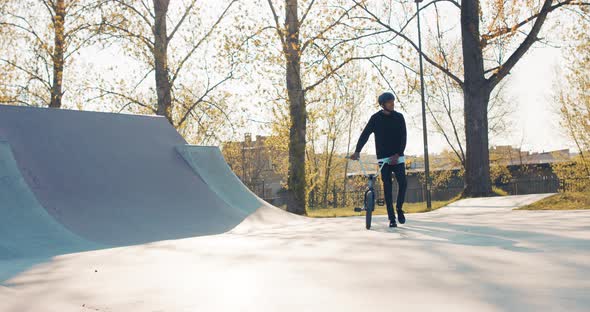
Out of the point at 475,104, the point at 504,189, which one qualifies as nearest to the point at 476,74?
the point at 475,104

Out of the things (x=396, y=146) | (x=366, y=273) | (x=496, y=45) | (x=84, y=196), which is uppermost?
(x=496, y=45)

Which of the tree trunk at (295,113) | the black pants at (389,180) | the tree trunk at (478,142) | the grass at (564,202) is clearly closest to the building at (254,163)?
the tree trunk at (295,113)

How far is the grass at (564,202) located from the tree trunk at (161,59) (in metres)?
12.1

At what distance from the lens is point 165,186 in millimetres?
9719

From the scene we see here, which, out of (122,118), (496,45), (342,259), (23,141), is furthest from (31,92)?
(342,259)

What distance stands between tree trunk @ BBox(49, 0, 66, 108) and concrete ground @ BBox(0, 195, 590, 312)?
55.0 ft

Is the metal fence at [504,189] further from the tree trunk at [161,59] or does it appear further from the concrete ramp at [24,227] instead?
the concrete ramp at [24,227]

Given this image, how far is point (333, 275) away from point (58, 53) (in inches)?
789

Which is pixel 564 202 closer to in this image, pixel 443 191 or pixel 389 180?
pixel 389 180

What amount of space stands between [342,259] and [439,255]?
0.81 meters

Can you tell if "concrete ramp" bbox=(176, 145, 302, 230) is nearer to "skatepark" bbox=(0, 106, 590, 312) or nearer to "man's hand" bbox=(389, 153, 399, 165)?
"skatepark" bbox=(0, 106, 590, 312)

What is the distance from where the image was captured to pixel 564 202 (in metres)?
11.6

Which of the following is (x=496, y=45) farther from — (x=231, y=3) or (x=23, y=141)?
(x=23, y=141)

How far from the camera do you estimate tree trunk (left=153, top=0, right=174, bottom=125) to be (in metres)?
19.0
